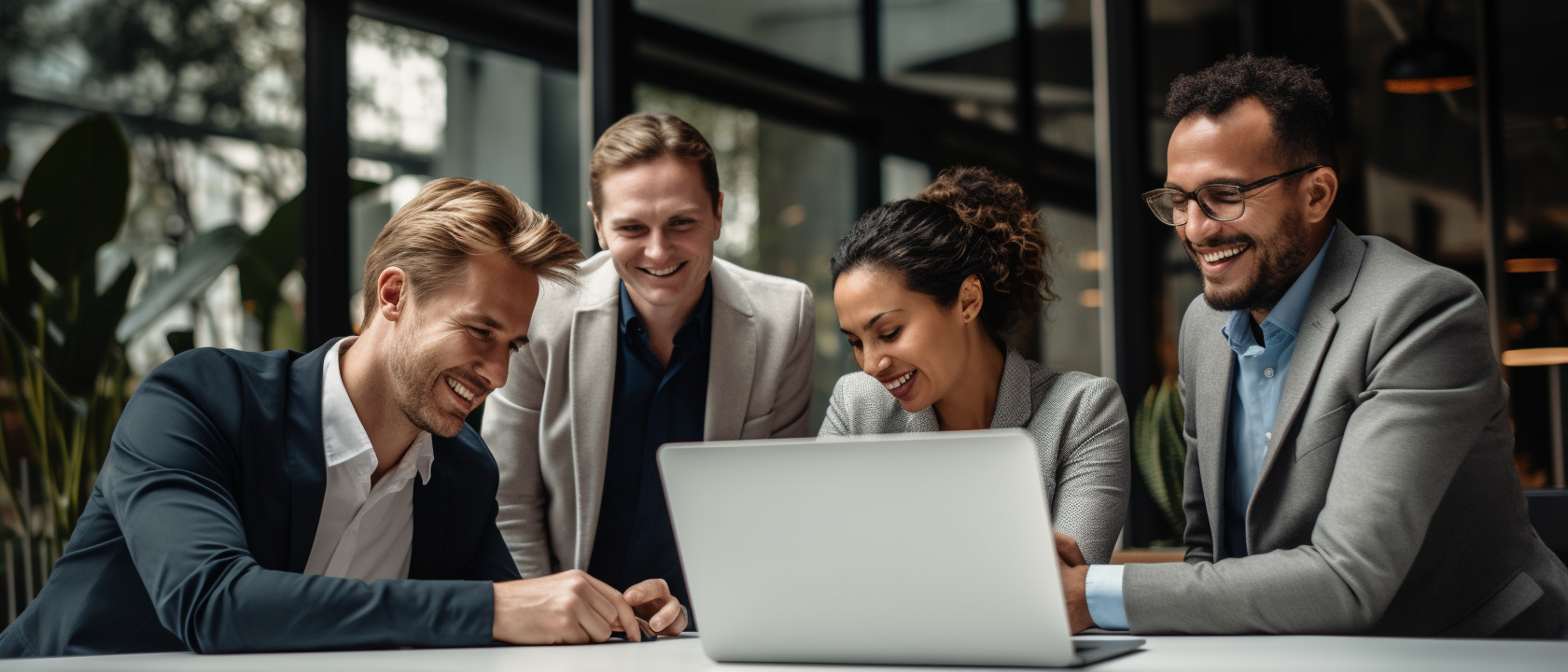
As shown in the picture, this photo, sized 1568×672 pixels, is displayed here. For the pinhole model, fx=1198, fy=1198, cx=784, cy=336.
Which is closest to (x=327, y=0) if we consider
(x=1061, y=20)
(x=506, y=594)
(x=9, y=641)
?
(x=9, y=641)

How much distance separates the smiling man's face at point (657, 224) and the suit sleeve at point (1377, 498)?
121 centimetres

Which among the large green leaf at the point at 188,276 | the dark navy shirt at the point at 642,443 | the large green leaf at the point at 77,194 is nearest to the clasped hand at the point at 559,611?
the dark navy shirt at the point at 642,443

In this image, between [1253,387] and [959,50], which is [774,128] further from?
[1253,387]

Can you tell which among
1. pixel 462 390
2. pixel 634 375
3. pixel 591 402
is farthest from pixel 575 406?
pixel 462 390

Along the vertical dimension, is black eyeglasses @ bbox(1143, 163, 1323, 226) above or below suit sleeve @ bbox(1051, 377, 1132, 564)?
above

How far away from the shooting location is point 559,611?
139cm

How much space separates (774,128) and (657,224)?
190 cm

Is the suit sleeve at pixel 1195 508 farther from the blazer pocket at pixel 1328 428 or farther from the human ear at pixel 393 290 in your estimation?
the human ear at pixel 393 290

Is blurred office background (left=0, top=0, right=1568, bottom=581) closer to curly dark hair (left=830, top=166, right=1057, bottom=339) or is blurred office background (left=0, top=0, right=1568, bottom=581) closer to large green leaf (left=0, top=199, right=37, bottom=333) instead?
large green leaf (left=0, top=199, right=37, bottom=333)

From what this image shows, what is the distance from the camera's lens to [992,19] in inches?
206

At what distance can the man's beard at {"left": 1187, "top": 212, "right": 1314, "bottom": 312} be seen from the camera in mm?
1789

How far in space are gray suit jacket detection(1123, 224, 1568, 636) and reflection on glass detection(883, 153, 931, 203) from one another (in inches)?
112

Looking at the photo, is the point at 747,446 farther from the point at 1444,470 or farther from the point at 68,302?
the point at 68,302

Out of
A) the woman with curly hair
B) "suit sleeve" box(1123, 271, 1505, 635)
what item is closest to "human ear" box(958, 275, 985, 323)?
the woman with curly hair
